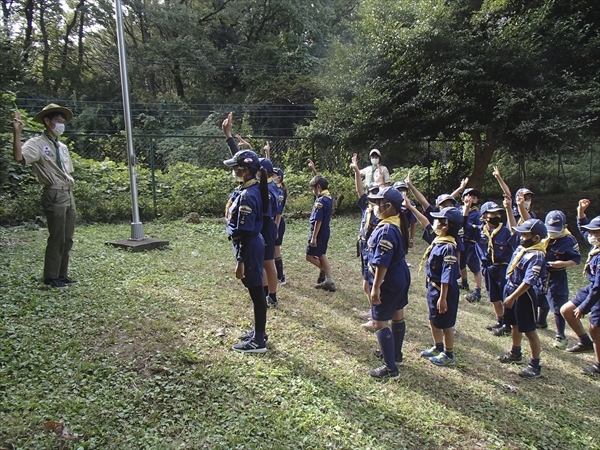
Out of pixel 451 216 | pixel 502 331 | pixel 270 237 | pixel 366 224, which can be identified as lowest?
pixel 502 331

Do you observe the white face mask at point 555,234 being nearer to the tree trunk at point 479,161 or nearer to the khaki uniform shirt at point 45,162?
the khaki uniform shirt at point 45,162

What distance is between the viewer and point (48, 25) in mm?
24109

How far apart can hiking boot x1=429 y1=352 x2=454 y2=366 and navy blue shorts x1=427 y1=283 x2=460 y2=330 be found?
1.06 ft

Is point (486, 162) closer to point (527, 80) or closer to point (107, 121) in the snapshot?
point (527, 80)

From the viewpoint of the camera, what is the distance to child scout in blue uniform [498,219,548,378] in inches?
169

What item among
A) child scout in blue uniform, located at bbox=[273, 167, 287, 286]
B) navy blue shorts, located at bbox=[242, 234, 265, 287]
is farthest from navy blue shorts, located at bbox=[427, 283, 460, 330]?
child scout in blue uniform, located at bbox=[273, 167, 287, 286]

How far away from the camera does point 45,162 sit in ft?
16.6

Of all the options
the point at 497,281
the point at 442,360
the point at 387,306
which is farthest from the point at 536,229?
the point at 387,306

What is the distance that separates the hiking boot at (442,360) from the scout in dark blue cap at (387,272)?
23.8 inches

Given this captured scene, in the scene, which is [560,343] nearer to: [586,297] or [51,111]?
[586,297]

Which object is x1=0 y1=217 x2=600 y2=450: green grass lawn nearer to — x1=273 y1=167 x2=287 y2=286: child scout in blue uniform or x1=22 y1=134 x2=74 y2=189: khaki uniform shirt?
x1=273 y1=167 x2=287 y2=286: child scout in blue uniform

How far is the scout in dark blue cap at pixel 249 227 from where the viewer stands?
155 inches

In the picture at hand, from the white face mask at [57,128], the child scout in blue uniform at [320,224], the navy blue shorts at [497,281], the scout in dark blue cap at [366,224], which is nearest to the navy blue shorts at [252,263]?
the scout in dark blue cap at [366,224]

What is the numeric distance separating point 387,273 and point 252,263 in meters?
1.25
